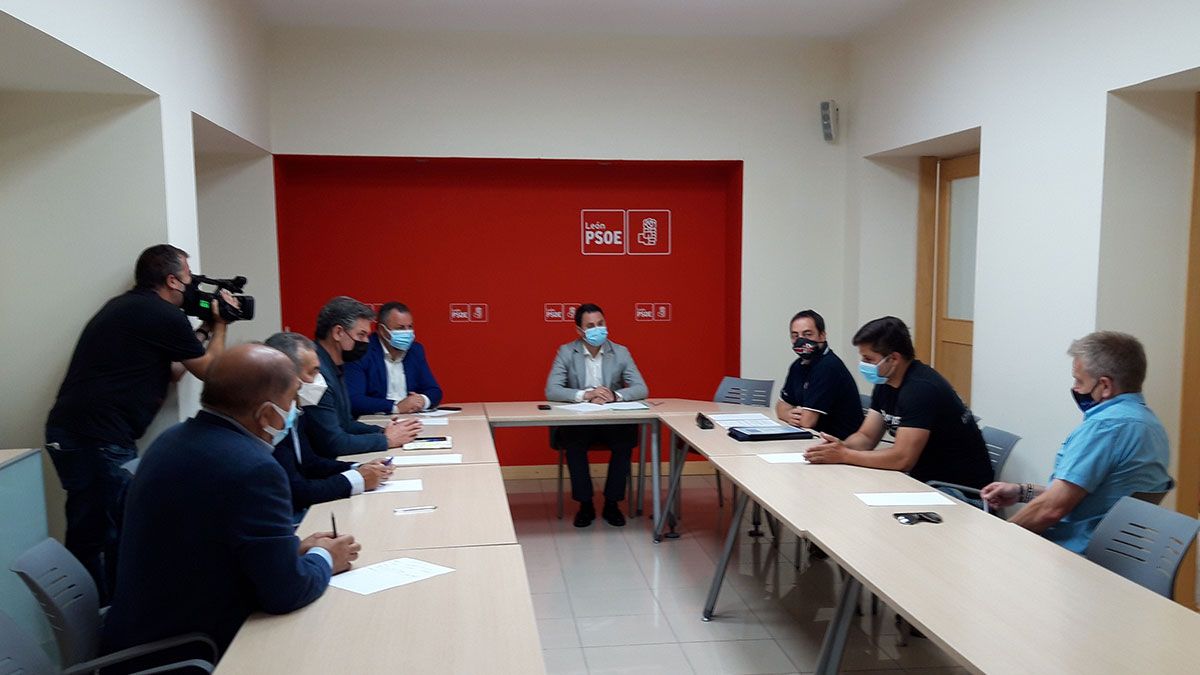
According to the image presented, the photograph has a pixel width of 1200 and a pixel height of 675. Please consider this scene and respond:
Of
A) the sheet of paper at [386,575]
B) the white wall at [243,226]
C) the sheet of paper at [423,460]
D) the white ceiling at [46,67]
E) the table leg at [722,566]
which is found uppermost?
the white ceiling at [46,67]

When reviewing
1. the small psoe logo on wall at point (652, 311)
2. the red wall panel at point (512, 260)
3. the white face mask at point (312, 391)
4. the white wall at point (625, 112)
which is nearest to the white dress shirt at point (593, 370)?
the red wall panel at point (512, 260)

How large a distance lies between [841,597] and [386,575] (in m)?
1.51

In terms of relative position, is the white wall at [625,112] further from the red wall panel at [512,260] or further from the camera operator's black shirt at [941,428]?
the camera operator's black shirt at [941,428]

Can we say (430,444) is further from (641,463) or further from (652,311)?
(652,311)

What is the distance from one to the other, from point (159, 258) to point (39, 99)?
856 mm

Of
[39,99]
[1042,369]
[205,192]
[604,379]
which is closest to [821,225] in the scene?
[604,379]

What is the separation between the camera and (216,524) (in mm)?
1953

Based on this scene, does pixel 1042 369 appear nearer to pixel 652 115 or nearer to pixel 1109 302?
pixel 1109 302

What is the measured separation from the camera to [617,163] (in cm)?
658

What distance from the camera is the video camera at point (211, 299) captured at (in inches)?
149

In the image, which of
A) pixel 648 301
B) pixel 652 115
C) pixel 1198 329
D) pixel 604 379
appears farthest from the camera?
pixel 648 301

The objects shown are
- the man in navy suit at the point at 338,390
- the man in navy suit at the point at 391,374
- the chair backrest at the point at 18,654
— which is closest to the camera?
the chair backrest at the point at 18,654

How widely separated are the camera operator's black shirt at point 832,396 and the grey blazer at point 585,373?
1349 mm

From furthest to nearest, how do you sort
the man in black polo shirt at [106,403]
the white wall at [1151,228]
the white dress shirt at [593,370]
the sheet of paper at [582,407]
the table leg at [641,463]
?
the white dress shirt at [593,370] → the table leg at [641,463] → the sheet of paper at [582,407] → the white wall at [1151,228] → the man in black polo shirt at [106,403]
